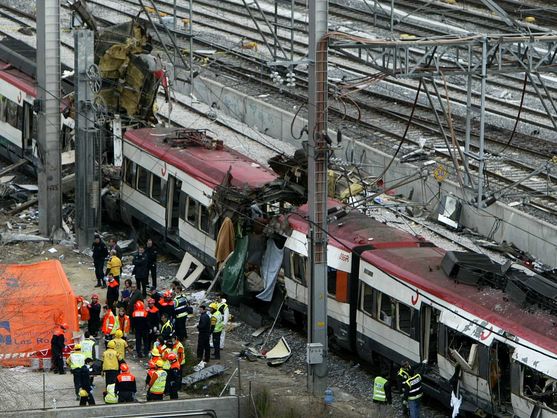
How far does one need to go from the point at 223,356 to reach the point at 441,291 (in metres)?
5.15

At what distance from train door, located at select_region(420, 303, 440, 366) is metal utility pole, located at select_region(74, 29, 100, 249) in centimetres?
1237

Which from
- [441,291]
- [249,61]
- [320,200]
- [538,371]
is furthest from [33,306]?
[249,61]

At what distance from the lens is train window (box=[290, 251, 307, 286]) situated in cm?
2567

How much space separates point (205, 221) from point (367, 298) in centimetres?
611

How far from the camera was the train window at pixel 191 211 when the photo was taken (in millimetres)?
29594

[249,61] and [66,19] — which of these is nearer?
[249,61]

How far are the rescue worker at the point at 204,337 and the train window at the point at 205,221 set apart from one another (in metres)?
3.97

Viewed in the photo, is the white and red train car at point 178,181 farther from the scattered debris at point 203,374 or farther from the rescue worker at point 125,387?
the rescue worker at point 125,387

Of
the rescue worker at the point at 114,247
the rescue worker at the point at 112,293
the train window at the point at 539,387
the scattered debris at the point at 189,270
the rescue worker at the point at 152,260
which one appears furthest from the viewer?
the rescue worker at the point at 114,247

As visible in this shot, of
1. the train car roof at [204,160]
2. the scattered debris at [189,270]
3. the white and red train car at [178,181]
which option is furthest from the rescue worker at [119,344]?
the scattered debris at [189,270]

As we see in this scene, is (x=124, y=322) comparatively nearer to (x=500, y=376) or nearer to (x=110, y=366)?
(x=110, y=366)

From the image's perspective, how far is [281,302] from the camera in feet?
87.7

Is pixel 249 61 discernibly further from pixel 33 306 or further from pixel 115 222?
pixel 33 306

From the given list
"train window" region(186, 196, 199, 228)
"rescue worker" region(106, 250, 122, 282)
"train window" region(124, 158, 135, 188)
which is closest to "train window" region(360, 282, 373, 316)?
"train window" region(186, 196, 199, 228)
